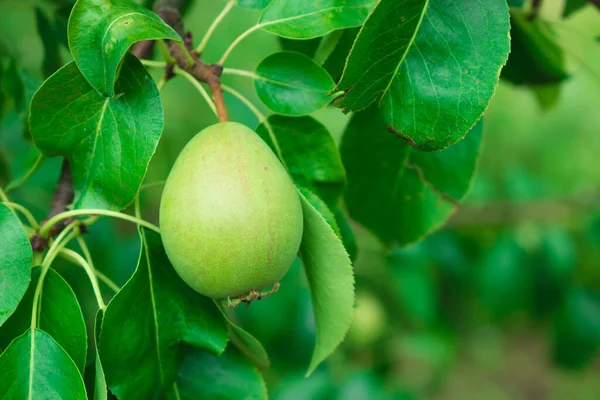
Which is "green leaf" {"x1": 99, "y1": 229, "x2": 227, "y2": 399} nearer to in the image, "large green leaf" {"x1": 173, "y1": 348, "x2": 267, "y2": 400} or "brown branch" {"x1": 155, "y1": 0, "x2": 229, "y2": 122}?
"large green leaf" {"x1": 173, "y1": 348, "x2": 267, "y2": 400}

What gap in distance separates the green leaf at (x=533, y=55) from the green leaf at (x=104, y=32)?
741mm

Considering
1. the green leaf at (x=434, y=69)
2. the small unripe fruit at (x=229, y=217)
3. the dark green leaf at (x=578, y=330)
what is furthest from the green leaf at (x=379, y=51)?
the dark green leaf at (x=578, y=330)

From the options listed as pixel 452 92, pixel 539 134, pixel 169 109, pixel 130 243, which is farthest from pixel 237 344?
pixel 539 134

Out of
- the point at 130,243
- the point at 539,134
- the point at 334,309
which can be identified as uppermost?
the point at 334,309

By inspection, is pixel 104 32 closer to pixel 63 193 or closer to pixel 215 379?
pixel 63 193

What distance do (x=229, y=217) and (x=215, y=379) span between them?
0.30 meters

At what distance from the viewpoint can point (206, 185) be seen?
780 mm

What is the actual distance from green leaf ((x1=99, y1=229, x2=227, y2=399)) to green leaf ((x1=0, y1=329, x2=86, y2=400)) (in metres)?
0.05

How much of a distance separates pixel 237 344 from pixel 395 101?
1.31 feet

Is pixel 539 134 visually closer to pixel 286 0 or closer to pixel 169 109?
pixel 169 109

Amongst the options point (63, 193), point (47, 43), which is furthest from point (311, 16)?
point (47, 43)

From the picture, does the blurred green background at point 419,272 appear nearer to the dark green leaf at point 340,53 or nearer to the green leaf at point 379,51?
the dark green leaf at point 340,53

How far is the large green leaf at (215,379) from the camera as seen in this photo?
959mm

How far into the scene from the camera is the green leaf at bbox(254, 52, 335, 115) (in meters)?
0.92
